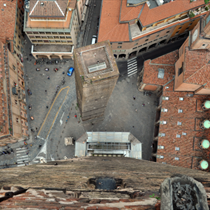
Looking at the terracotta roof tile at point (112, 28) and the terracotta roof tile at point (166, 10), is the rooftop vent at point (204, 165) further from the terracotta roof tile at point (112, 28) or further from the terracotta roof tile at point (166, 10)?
the terracotta roof tile at point (166, 10)

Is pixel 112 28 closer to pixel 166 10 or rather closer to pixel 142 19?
pixel 142 19

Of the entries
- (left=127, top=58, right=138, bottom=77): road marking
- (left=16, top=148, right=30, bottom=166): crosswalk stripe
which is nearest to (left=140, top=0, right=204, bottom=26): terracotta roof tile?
(left=127, top=58, right=138, bottom=77): road marking

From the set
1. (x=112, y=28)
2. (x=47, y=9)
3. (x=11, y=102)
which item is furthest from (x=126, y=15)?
(x=11, y=102)

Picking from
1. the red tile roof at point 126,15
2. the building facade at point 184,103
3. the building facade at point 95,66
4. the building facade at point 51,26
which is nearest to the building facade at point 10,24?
the building facade at point 51,26

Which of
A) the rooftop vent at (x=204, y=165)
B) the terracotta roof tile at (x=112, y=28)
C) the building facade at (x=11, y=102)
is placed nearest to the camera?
the rooftop vent at (x=204, y=165)

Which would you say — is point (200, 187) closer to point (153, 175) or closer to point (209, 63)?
point (153, 175)

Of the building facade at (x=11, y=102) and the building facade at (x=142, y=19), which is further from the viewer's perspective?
the building facade at (x=142, y=19)
